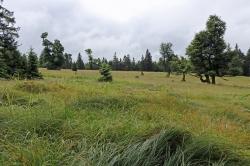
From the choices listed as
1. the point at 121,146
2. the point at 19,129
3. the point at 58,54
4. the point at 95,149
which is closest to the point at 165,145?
the point at 121,146

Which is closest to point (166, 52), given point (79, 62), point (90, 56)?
point (90, 56)

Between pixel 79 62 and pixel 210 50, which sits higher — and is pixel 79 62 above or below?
below

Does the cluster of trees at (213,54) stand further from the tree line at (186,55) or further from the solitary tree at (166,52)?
the solitary tree at (166,52)

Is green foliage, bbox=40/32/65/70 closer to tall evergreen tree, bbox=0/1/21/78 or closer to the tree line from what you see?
the tree line

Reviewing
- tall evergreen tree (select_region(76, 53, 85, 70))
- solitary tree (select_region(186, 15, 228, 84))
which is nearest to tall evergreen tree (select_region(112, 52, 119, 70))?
tall evergreen tree (select_region(76, 53, 85, 70))

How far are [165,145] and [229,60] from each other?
53.6 metres

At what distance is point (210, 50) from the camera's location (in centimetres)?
5675

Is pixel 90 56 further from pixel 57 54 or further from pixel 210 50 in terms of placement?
pixel 210 50

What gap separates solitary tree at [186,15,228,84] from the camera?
56406mm

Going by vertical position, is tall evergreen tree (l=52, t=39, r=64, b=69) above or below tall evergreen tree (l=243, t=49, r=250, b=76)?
above

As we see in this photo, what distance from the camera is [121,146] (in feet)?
15.7

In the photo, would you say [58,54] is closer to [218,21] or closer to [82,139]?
[218,21]

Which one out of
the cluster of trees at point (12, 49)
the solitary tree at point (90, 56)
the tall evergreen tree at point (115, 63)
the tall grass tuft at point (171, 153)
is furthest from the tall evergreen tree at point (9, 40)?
the tall evergreen tree at point (115, 63)

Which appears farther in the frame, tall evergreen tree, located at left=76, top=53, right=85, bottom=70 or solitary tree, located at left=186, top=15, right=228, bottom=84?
tall evergreen tree, located at left=76, top=53, right=85, bottom=70
